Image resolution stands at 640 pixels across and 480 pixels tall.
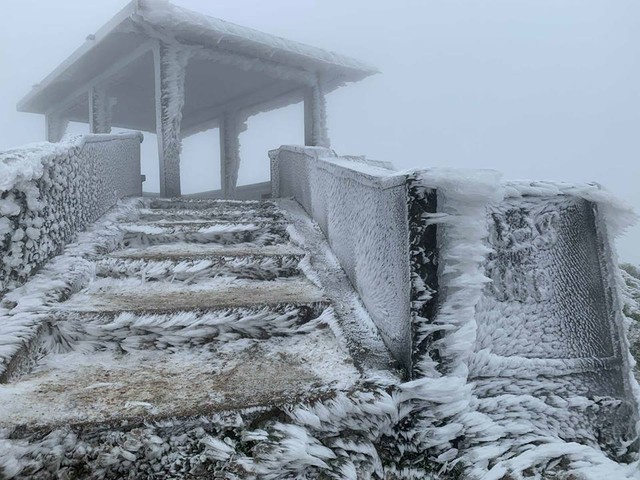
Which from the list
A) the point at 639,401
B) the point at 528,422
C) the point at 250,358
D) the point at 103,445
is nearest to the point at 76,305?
the point at 250,358

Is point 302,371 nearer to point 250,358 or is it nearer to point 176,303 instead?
point 250,358

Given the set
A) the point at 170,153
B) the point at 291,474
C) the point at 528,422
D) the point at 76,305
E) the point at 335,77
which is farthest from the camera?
the point at 335,77

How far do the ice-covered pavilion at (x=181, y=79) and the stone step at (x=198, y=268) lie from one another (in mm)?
3442

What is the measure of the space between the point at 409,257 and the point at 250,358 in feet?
2.52

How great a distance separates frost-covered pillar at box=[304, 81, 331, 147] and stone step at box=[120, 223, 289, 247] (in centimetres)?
476

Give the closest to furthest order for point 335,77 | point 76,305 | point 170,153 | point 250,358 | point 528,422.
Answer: point 528,422 < point 250,358 < point 76,305 < point 170,153 < point 335,77

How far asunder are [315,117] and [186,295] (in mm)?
6079

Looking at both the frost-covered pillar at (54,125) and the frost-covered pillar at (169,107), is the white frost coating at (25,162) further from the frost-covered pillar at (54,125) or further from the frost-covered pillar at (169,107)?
the frost-covered pillar at (54,125)

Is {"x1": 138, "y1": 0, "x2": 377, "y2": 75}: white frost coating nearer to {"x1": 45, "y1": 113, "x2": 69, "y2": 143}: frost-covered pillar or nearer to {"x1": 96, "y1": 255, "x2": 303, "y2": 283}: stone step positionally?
{"x1": 96, "y1": 255, "x2": 303, "y2": 283}: stone step

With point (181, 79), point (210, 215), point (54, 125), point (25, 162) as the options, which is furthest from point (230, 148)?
point (25, 162)

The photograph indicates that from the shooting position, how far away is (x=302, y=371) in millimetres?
1594

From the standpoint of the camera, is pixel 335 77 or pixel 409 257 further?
pixel 335 77

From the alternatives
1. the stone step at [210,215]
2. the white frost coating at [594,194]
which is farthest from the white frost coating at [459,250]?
the stone step at [210,215]

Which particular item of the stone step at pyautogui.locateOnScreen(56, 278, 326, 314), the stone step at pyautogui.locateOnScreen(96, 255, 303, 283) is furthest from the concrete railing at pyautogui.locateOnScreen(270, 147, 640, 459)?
the stone step at pyautogui.locateOnScreen(96, 255, 303, 283)
